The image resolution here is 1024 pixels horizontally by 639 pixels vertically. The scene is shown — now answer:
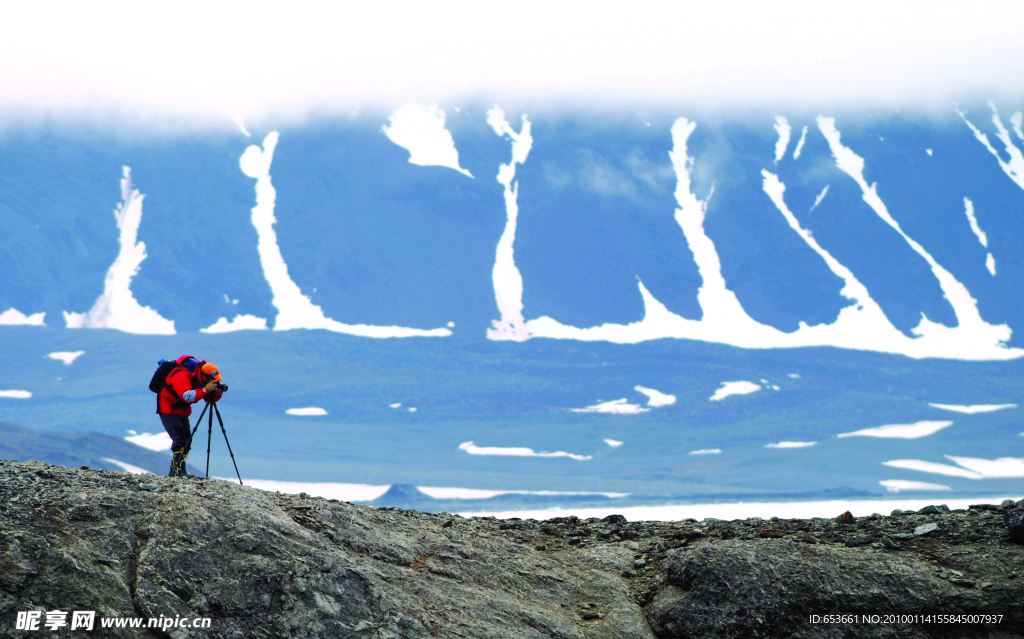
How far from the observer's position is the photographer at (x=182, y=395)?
13703mm

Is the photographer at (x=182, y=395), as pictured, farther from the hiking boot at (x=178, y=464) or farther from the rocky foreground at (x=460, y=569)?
the rocky foreground at (x=460, y=569)

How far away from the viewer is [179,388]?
13.8m

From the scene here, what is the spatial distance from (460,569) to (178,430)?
4.83 m

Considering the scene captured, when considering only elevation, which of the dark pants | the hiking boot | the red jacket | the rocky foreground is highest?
the red jacket

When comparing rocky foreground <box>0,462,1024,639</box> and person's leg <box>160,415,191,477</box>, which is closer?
rocky foreground <box>0,462,1024,639</box>

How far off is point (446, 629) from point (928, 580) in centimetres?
689

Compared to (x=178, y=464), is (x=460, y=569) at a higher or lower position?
lower

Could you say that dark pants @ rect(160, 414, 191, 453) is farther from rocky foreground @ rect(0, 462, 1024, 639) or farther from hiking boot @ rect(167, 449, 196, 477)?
rocky foreground @ rect(0, 462, 1024, 639)

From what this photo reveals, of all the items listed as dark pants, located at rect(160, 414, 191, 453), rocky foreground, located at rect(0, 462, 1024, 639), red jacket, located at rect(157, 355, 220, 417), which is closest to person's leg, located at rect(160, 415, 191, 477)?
dark pants, located at rect(160, 414, 191, 453)

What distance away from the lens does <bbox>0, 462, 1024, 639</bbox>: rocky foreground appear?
404 inches

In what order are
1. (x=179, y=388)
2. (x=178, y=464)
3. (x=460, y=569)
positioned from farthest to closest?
(x=178, y=464) → (x=179, y=388) → (x=460, y=569)

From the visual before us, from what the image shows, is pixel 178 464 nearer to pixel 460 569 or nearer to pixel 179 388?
pixel 179 388

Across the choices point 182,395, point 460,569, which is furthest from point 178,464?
point 460,569

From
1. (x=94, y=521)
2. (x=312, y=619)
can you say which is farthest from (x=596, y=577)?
(x=94, y=521)
